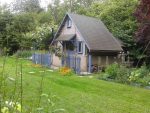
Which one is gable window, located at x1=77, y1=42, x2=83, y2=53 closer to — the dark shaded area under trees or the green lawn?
the dark shaded area under trees

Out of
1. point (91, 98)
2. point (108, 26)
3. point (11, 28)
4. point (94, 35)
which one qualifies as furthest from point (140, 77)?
point (11, 28)

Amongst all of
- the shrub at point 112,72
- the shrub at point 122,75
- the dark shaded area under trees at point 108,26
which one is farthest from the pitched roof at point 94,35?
the shrub at point 122,75

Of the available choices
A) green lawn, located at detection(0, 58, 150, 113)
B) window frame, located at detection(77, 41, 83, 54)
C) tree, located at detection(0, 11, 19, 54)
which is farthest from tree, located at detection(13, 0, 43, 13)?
green lawn, located at detection(0, 58, 150, 113)

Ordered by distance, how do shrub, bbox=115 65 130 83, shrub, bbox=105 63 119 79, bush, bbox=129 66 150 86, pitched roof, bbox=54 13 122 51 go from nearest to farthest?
1. bush, bbox=129 66 150 86
2. shrub, bbox=115 65 130 83
3. shrub, bbox=105 63 119 79
4. pitched roof, bbox=54 13 122 51

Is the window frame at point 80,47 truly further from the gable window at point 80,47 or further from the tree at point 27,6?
the tree at point 27,6

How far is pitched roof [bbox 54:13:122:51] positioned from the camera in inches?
1017

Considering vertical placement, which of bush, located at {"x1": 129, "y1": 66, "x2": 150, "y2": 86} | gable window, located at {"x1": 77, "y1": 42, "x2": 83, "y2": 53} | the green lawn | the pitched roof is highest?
the pitched roof

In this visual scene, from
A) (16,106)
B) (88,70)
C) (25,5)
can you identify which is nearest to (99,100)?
(16,106)

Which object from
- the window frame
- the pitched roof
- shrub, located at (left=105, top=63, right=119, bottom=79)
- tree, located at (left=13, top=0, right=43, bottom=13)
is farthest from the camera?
tree, located at (left=13, top=0, right=43, bottom=13)

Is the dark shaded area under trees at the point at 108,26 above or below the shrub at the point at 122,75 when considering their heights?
above

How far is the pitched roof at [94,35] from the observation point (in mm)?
25844

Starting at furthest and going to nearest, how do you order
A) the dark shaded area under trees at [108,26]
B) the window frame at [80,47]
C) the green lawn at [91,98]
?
1. the window frame at [80,47]
2. the dark shaded area under trees at [108,26]
3. the green lawn at [91,98]

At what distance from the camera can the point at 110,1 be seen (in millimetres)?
38656

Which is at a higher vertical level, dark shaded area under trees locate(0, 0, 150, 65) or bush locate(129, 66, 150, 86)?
dark shaded area under trees locate(0, 0, 150, 65)
